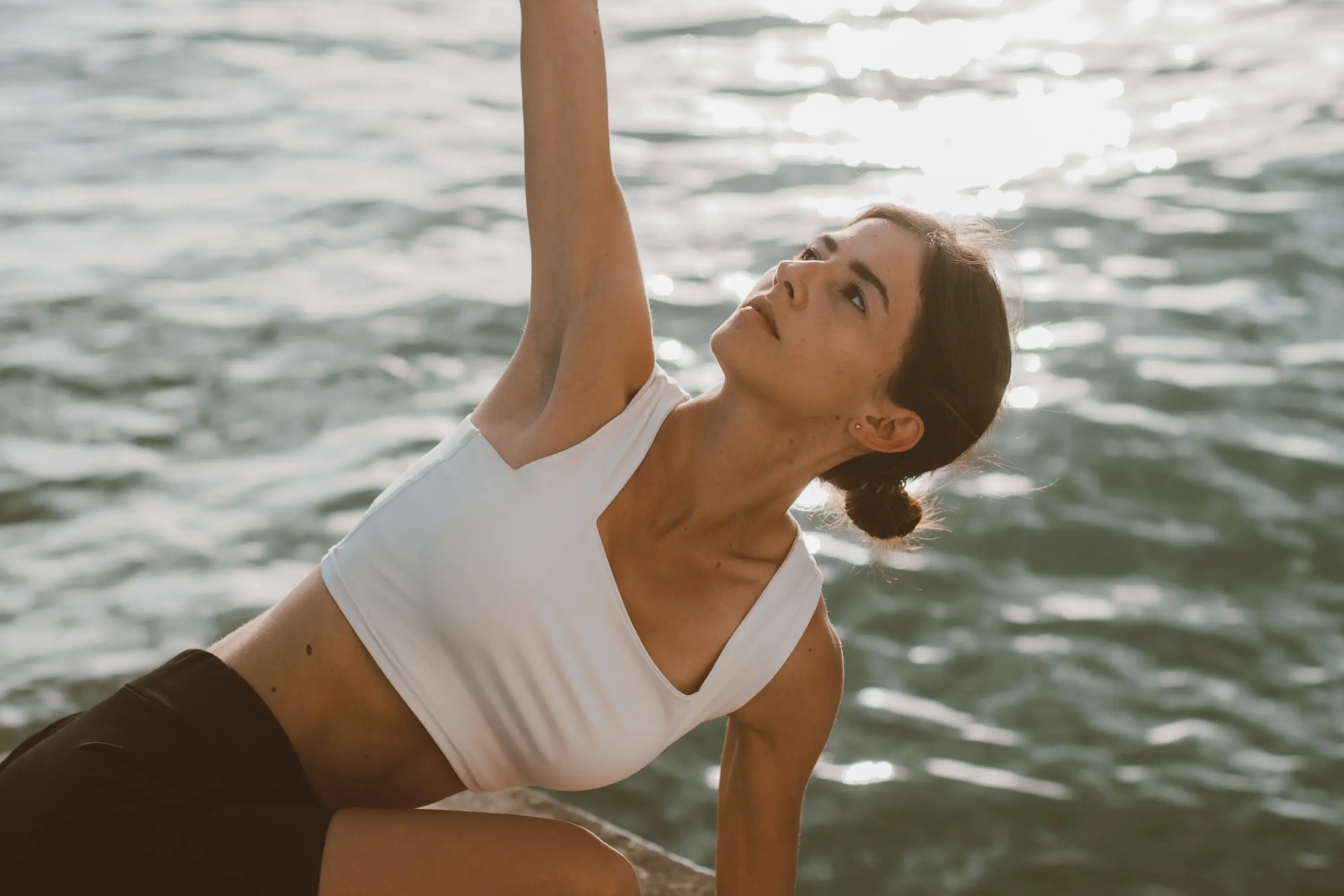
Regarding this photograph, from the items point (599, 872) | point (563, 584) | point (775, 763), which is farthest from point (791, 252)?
point (599, 872)

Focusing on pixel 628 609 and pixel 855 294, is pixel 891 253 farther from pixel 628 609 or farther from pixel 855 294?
pixel 628 609

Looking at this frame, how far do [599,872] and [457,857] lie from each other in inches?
8.3

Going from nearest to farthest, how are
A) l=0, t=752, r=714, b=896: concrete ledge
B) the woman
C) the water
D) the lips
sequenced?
the woman → the lips → l=0, t=752, r=714, b=896: concrete ledge → the water

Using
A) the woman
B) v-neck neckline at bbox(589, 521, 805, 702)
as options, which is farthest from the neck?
v-neck neckline at bbox(589, 521, 805, 702)

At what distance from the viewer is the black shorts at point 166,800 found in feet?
6.78

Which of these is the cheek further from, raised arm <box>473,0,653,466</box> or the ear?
raised arm <box>473,0,653,466</box>

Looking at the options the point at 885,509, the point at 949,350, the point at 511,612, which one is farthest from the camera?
the point at 885,509

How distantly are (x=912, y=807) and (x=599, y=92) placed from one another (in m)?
2.61

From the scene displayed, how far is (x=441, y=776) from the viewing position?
2467 millimetres

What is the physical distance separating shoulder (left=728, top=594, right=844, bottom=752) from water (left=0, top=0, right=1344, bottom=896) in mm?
753

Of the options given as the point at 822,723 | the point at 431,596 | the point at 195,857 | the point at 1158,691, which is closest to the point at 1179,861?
the point at 1158,691

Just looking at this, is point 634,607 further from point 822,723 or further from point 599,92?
point 599,92

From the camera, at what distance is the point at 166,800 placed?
7.14ft

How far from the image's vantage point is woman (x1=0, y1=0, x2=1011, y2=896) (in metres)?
2.18
